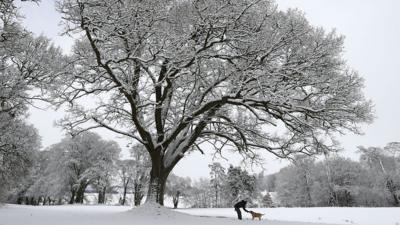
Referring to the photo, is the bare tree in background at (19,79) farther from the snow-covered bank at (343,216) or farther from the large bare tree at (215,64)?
the snow-covered bank at (343,216)

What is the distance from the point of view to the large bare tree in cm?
987

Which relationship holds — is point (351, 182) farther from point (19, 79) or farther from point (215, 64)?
point (19, 79)

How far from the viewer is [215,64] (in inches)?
531

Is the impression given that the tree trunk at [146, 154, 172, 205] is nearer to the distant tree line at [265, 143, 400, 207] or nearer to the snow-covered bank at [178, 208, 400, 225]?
the snow-covered bank at [178, 208, 400, 225]

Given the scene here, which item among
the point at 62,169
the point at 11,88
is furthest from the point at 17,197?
the point at 11,88

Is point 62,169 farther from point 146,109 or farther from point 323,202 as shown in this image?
point 323,202

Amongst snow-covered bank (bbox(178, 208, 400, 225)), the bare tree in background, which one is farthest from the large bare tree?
snow-covered bank (bbox(178, 208, 400, 225))

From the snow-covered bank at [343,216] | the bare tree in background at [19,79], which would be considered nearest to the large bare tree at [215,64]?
the bare tree in background at [19,79]

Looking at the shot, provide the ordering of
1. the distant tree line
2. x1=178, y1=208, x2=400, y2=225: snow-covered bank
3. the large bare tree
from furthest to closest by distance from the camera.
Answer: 1. the distant tree line
2. x1=178, y1=208, x2=400, y2=225: snow-covered bank
3. the large bare tree

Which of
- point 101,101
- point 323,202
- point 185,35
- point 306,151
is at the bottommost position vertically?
point 323,202

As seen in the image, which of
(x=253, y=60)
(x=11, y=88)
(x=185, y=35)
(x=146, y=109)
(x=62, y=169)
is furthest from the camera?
(x=62, y=169)

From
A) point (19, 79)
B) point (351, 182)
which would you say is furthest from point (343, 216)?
point (351, 182)

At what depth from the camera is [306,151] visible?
1537cm

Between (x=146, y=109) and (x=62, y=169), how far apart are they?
3377 centimetres
